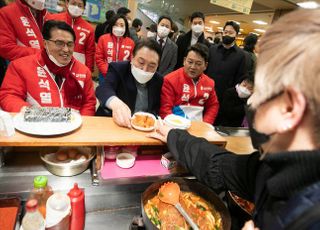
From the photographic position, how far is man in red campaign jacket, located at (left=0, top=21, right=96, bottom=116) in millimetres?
1687

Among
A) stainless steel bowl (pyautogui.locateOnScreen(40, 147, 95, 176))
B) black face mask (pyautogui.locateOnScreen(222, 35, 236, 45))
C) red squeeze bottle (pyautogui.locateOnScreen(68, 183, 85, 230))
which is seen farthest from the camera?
black face mask (pyautogui.locateOnScreen(222, 35, 236, 45))

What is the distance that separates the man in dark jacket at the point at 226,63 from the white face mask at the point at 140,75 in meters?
1.70

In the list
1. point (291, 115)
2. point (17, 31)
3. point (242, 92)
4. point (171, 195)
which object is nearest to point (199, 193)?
point (171, 195)

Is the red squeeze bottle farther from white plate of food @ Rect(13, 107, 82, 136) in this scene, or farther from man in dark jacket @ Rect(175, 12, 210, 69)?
man in dark jacket @ Rect(175, 12, 210, 69)

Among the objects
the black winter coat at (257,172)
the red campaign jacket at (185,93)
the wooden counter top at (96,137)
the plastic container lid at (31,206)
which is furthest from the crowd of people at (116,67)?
the plastic container lid at (31,206)

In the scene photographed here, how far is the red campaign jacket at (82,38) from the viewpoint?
302 centimetres

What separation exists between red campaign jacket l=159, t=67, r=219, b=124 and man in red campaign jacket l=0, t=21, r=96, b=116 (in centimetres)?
90

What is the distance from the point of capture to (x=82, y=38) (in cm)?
313

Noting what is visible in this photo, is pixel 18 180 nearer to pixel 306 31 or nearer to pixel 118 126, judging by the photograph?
pixel 118 126

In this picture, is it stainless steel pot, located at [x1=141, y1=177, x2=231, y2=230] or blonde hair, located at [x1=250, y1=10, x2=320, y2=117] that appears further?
stainless steel pot, located at [x1=141, y1=177, x2=231, y2=230]

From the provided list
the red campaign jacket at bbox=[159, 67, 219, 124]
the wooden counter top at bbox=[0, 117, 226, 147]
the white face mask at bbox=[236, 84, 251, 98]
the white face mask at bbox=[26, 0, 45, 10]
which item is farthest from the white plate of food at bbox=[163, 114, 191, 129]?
the white face mask at bbox=[26, 0, 45, 10]

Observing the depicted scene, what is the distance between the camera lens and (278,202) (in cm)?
70

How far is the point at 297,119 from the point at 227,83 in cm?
285

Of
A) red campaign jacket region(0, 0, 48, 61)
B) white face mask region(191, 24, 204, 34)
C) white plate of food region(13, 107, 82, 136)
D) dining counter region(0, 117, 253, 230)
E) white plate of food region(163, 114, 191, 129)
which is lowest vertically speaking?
dining counter region(0, 117, 253, 230)
